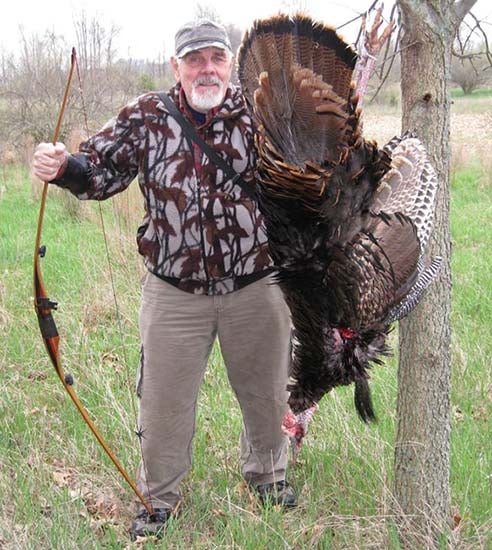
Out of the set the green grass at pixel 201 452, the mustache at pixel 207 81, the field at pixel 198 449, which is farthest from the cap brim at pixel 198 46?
the green grass at pixel 201 452

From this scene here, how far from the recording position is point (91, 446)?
460 cm

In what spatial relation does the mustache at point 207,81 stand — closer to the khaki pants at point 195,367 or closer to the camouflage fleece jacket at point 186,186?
the camouflage fleece jacket at point 186,186

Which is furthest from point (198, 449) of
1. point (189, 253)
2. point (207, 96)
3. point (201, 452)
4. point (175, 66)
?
point (175, 66)

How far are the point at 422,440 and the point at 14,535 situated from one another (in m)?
2.01

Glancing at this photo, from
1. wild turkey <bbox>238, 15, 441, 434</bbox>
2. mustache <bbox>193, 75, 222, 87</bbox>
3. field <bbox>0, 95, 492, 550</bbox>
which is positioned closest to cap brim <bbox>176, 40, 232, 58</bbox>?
mustache <bbox>193, 75, 222, 87</bbox>

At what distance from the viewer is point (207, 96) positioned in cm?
361

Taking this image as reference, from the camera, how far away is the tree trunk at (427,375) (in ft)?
→ 10.5

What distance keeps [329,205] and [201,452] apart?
6.95 feet

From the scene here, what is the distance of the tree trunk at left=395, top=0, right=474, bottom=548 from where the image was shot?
3215 mm

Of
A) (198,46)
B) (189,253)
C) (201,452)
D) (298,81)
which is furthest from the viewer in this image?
(201,452)

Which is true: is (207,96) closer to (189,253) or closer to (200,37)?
(200,37)

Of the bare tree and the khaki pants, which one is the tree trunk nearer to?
the bare tree

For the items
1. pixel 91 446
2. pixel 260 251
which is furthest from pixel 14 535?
pixel 260 251

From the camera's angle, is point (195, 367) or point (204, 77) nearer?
point (204, 77)
